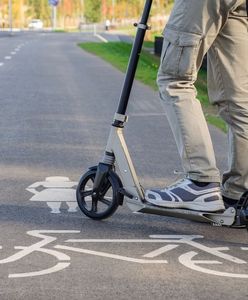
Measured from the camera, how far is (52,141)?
944 cm

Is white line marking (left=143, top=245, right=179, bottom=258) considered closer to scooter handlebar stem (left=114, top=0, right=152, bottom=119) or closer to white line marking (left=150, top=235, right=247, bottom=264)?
white line marking (left=150, top=235, right=247, bottom=264)

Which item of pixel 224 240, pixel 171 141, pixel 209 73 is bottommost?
pixel 171 141

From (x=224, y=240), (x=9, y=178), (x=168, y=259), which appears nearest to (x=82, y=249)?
(x=168, y=259)

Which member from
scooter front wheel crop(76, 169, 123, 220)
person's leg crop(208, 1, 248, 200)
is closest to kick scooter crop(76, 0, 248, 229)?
scooter front wheel crop(76, 169, 123, 220)

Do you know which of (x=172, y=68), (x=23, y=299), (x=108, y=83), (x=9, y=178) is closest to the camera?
(x=23, y=299)

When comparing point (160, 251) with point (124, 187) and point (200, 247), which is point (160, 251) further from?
point (124, 187)

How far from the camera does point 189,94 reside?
5078 millimetres

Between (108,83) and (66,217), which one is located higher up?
(66,217)

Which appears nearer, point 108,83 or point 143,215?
point 143,215

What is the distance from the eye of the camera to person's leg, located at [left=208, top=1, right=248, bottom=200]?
5125 mm

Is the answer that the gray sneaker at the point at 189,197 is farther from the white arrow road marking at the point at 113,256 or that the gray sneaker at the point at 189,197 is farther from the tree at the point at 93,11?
the tree at the point at 93,11

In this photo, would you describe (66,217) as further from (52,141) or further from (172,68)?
(52,141)

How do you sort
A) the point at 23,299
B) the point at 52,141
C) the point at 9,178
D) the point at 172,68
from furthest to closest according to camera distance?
the point at 52,141, the point at 9,178, the point at 172,68, the point at 23,299

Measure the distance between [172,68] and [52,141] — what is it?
4.52m
